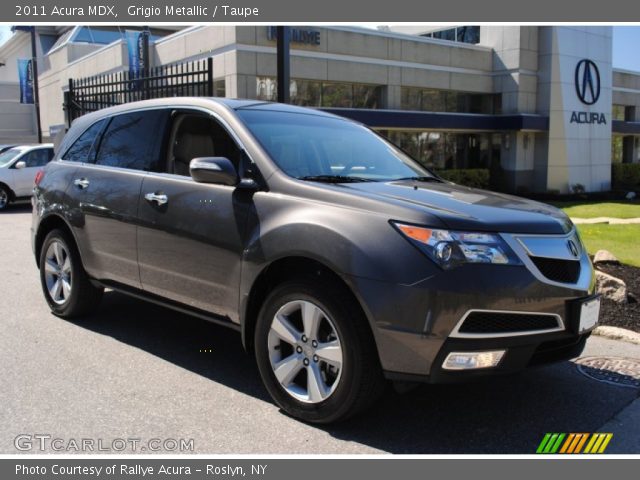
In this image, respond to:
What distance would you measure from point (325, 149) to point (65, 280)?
289 centimetres

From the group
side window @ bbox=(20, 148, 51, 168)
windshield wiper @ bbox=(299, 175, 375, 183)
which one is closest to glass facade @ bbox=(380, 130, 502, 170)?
side window @ bbox=(20, 148, 51, 168)

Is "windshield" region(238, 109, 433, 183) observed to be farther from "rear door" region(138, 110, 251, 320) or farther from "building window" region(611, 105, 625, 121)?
"building window" region(611, 105, 625, 121)

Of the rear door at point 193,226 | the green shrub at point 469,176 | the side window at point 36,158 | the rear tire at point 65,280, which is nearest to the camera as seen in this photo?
the rear door at point 193,226

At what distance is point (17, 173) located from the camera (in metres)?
16.5

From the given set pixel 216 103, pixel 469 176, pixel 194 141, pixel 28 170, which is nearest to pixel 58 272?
pixel 194 141

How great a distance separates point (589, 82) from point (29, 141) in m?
36.4

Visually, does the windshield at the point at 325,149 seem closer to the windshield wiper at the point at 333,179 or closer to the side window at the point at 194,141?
the windshield wiper at the point at 333,179

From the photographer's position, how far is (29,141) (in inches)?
1781

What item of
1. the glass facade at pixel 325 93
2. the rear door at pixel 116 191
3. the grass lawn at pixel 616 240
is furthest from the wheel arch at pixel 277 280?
the glass facade at pixel 325 93

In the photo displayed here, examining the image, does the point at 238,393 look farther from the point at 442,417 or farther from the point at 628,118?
the point at 628,118

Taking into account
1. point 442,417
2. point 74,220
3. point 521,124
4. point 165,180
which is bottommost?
point 442,417

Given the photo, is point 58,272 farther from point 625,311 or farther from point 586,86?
point 586,86

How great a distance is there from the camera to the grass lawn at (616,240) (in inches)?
357

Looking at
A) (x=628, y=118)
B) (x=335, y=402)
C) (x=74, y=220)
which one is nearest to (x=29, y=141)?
(x=628, y=118)
